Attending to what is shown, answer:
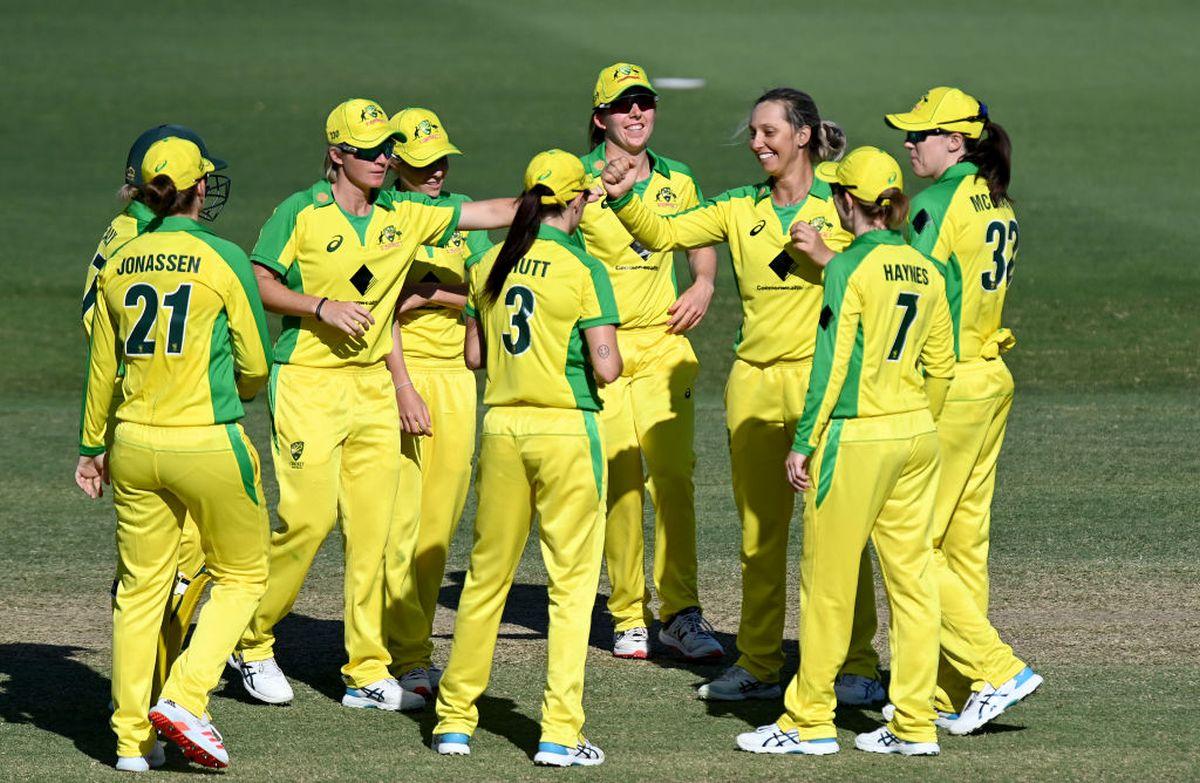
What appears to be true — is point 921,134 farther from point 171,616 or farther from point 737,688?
point 171,616

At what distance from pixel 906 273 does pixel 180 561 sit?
11.8ft

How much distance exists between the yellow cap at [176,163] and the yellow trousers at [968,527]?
3378mm

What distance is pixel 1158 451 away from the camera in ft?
44.5

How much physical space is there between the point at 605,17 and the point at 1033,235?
19.2 meters

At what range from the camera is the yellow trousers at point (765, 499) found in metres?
8.64

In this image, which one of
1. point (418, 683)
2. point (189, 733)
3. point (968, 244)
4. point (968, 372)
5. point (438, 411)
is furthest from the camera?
point (438, 411)

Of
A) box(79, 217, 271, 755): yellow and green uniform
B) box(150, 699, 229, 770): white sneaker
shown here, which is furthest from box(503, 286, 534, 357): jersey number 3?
box(150, 699, 229, 770): white sneaker

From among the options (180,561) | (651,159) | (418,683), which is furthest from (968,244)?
(180,561)

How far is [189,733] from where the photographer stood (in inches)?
282

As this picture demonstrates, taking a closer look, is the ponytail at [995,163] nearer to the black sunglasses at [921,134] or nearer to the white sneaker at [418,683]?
the black sunglasses at [921,134]

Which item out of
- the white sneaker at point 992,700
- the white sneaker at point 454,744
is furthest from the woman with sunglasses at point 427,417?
the white sneaker at point 992,700

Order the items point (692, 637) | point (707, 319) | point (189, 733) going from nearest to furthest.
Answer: point (189, 733) < point (692, 637) < point (707, 319)

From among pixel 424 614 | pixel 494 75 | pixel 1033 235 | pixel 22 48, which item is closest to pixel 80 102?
pixel 22 48

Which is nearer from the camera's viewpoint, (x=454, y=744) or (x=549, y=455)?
(x=549, y=455)
